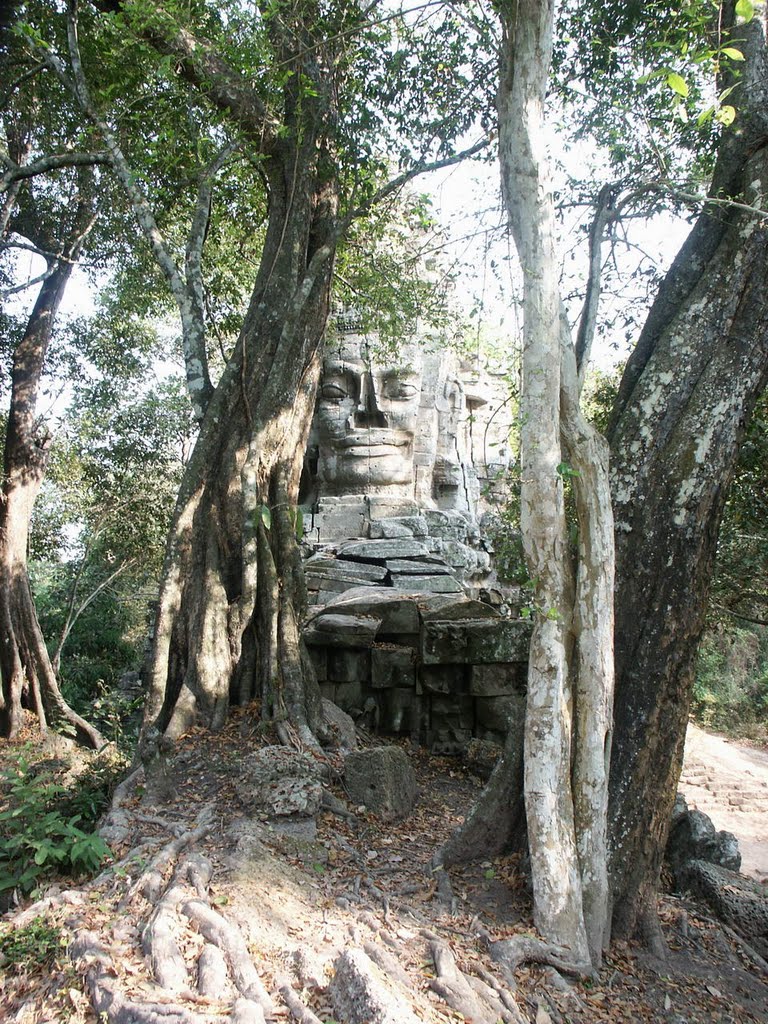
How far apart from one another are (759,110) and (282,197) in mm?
3697

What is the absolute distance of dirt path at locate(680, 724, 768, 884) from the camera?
8.27 meters

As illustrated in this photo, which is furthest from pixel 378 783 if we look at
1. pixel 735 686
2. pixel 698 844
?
pixel 735 686

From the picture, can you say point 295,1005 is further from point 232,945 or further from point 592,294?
point 592,294

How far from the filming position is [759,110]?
12.4ft

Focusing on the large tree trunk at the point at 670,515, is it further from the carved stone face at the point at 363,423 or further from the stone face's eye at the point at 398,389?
the stone face's eye at the point at 398,389

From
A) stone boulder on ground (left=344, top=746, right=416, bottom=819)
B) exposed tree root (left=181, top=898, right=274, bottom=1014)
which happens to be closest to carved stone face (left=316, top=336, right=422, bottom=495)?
stone boulder on ground (left=344, top=746, right=416, bottom=819)

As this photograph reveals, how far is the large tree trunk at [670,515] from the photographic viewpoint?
3.48 m

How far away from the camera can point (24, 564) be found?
8.64m

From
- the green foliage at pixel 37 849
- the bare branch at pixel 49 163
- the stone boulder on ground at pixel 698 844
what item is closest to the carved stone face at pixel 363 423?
the bare branch at pixel 49 163

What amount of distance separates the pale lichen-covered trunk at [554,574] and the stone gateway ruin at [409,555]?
1.76 feet

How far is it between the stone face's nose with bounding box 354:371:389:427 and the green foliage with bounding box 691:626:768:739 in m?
8.79

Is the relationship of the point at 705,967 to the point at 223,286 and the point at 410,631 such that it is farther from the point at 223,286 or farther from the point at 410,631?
the point at 223,286

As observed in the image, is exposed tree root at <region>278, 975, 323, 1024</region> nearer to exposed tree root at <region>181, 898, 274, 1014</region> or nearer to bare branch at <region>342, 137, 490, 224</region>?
exposed tree root at <region>181, 898, 274, 1014</region>

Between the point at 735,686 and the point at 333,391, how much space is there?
1170 cm
